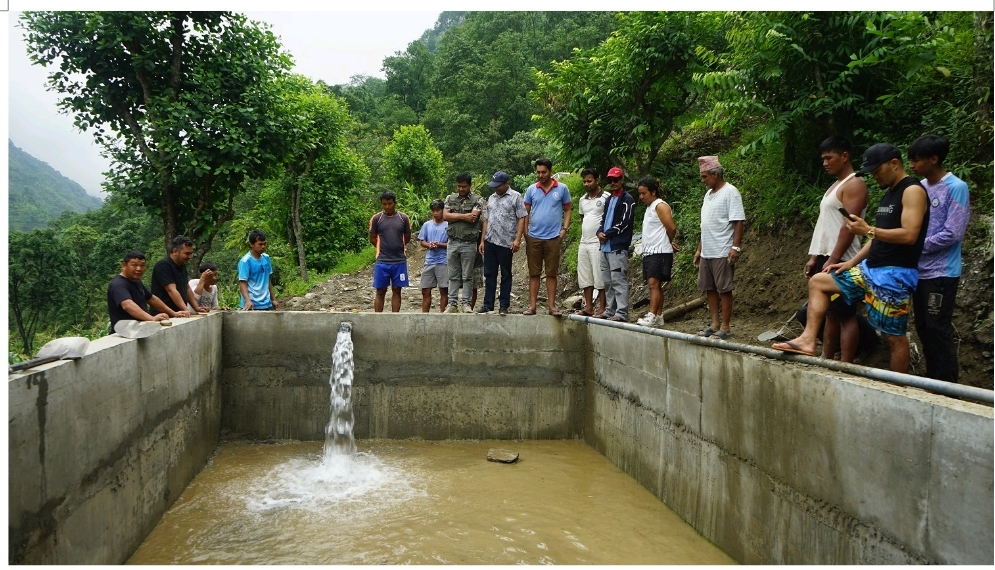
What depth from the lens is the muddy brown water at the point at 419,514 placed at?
15.9 ft

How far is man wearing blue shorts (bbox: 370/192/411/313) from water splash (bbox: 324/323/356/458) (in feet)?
2.40

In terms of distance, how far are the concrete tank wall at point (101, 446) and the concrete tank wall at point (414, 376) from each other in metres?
1.58

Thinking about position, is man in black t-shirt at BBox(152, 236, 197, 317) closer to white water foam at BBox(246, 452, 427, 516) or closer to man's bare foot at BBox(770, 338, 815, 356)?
white water foam at BBox(246, 452, 427, 516)

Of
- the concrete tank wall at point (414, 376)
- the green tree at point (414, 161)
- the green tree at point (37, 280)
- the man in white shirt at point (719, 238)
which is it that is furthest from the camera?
the green tree at point (37, 280)

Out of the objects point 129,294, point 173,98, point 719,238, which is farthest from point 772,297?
point 173,98

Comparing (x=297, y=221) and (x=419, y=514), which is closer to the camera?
(x=419, y=514)

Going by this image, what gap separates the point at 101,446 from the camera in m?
4.10

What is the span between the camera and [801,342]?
13.3 ft

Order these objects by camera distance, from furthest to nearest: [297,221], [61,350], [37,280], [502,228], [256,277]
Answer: [37,280] < [297,221] < [256,277] < [502,228] < [61,350]

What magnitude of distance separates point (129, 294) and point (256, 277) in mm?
2826

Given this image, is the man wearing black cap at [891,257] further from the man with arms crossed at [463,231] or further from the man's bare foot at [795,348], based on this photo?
the man with arms crossed at [463,231]

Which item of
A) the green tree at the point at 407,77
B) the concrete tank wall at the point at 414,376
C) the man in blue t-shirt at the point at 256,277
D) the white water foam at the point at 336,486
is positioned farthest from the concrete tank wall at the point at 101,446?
the green tree at the point at 407,77

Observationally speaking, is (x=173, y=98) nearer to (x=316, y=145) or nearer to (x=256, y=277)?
(x=256, y=277)

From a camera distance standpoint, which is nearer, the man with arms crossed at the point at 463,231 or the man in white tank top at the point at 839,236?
the man in white tank top at the point at 839,236
